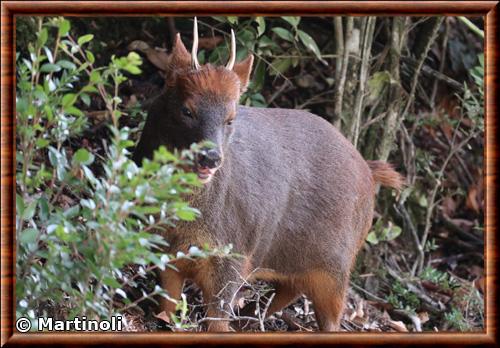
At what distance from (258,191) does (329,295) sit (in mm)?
991

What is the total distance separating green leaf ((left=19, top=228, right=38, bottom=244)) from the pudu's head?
1.37m

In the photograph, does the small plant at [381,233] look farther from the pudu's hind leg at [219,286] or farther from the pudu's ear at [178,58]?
the pudu's ear at [178,58]

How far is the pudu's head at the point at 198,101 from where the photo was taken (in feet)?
21.8

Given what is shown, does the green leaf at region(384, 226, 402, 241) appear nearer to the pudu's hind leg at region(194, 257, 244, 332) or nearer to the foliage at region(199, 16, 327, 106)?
the foliage at region(199, 16, 327, 106)

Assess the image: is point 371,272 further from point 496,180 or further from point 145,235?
point 145,235

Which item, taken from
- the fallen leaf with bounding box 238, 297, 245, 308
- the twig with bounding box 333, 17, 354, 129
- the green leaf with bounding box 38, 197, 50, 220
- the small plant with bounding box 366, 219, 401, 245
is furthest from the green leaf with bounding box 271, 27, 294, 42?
the green leaf with bounding box 38, 197, 50, 220

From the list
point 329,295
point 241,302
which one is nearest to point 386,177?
point 329,295

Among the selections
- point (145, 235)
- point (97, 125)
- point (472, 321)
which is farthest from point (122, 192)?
point (472, 321)

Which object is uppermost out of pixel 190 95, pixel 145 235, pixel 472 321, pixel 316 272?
pixel 190 95

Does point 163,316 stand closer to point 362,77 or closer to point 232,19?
point 232,19

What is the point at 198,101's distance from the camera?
6695 millimetres

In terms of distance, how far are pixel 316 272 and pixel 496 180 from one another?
6.82ft

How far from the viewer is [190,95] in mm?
6723

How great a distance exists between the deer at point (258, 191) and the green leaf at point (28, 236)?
1279mm
